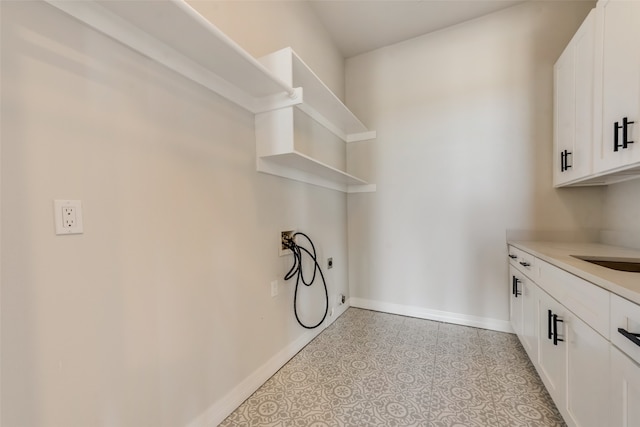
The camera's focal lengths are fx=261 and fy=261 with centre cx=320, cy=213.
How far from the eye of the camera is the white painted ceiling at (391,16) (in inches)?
92.8

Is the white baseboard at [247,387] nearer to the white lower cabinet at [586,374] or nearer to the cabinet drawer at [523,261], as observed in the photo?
the white lower cabinet at [586,374]

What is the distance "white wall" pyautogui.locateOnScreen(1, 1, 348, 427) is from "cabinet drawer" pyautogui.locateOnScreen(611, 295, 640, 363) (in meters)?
1.65

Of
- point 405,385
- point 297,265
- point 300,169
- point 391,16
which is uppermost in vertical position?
point 391,16

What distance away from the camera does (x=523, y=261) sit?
192 cm

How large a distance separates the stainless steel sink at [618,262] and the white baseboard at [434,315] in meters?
1.23

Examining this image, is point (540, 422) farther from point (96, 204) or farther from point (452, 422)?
point (96, 204)

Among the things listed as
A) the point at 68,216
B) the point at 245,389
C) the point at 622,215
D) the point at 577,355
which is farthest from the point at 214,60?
the point at 622,215

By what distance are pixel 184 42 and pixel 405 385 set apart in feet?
7.51

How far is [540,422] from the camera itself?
140 cm

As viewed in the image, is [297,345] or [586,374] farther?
[297,345]

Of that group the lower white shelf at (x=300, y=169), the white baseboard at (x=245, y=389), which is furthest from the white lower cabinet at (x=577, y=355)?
the white baseboard at (x=245, y=389)

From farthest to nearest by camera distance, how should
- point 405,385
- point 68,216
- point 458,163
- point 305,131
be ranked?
point 458,163 < point 305,131 < point 405,385 < point 68,216

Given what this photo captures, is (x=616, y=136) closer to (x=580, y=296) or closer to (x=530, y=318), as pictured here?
(x=580, y=296)

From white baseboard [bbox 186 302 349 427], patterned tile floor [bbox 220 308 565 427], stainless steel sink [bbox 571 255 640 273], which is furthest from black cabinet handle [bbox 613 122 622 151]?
white baseboard [bbox 186 302 349 427]
